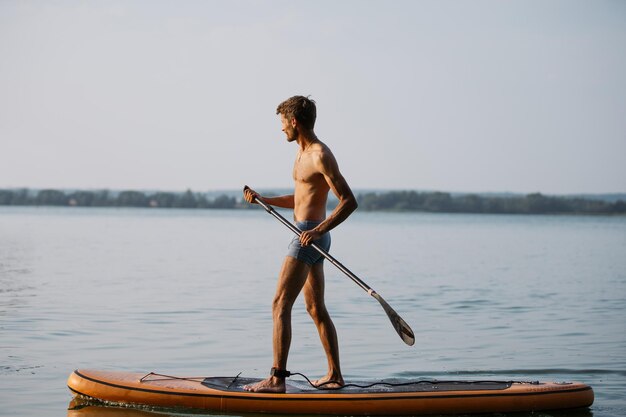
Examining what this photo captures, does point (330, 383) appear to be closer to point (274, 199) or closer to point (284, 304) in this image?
point (284, 304)

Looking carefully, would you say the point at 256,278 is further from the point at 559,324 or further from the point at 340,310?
the point at 559,324

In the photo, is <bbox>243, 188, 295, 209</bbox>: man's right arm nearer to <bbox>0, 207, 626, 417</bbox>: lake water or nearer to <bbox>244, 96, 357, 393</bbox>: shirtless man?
<bbox>244, 96, 357, 393</bbox>: shirtless man

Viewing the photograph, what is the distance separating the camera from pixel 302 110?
7.28 metres

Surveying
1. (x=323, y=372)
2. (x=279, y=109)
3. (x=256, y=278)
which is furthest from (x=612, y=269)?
(x=279, y=109)

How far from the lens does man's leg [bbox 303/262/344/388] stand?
7367 millimetres

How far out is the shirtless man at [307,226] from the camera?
711 cm

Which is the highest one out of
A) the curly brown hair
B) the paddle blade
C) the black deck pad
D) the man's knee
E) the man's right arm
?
the curly brown hair

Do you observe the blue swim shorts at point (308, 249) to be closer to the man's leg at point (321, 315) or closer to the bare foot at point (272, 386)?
the man's leg at point (321, 315)

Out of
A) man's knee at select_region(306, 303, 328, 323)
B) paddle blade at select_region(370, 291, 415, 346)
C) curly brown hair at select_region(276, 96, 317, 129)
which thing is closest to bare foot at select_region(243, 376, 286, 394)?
man's knee at select_region(306, 303, 328, 323)

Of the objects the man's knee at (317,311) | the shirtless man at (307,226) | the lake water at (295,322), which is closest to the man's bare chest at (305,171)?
the shirtless man at (307,226)

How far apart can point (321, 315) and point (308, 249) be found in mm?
545

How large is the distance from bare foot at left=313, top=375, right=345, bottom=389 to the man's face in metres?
1.80

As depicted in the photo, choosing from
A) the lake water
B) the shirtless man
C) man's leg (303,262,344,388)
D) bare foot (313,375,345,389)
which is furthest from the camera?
the lake water

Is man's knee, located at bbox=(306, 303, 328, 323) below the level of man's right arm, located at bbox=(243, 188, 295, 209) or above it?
below
